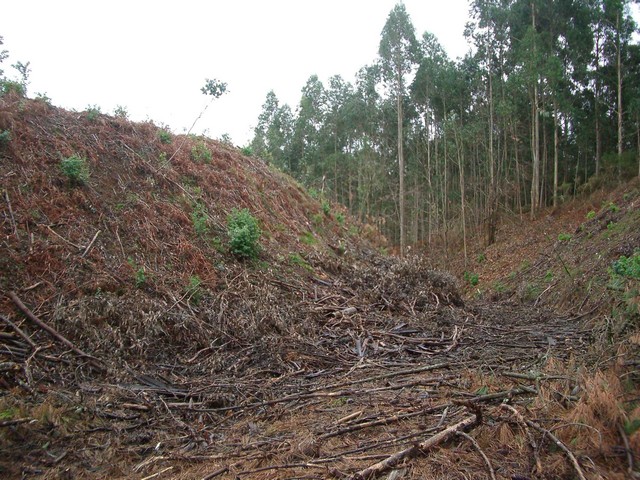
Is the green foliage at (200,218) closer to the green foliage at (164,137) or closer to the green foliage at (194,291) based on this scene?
the green foliage at (194,291)

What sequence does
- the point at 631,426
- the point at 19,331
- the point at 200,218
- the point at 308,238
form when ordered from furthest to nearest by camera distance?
1. the point at 308,238
2. the point at 200,218
3. the point at 19,331
4. the point at 631,426

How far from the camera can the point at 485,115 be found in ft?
86.3

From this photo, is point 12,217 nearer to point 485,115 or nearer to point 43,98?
point 43,98

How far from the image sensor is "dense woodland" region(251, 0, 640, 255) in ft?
72.7

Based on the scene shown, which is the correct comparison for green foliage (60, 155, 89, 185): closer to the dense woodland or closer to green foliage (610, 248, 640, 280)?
green foliage (610, 248, 640, 280)

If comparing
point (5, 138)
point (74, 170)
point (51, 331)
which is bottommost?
point (51, 331)

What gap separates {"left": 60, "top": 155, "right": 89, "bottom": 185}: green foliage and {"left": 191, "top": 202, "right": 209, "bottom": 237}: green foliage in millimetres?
2124

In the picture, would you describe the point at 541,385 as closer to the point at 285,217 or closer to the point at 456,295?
the point at 456,295

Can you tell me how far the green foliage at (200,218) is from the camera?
342 inches

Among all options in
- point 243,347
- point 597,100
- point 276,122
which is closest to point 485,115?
point 597,100

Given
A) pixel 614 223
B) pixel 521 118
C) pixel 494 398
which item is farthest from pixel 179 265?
pixel 521 118

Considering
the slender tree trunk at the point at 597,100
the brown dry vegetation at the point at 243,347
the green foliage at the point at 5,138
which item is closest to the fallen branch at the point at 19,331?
the brown dry vegetation at the point at 243,347

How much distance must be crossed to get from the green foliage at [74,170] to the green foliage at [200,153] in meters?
3.76

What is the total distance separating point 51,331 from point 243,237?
4136mm
